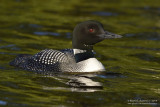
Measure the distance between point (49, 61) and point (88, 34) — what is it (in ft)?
2.57

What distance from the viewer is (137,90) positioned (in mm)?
6469

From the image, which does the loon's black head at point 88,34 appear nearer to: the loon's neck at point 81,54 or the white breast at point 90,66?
the loon's neck at point 81,54

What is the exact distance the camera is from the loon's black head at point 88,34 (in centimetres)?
734

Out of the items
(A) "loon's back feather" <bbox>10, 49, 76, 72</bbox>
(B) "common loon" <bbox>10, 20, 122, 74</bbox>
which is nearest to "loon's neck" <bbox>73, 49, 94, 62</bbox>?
(B) "common loon" <bbox>10, 20, 122, 74</bbox>

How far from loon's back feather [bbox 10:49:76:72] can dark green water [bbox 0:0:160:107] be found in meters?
0.22

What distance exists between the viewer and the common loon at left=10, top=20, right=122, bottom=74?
7.36 meters

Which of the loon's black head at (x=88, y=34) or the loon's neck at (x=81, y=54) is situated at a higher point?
the loon's black head at (x=88, y=34)

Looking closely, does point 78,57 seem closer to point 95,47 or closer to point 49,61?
point 49,61

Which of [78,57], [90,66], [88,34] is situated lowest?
[90,66]

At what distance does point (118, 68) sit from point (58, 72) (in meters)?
1.15

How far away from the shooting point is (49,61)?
746 cm

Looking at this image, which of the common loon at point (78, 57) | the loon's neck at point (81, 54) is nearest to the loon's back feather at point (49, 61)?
the common loon at point (78, 57)

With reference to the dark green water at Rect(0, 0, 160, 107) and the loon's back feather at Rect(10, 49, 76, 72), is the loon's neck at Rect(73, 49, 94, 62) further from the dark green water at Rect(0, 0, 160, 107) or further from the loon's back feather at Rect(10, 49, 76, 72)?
the dark green water at Rect(0, 0, 160, 107)

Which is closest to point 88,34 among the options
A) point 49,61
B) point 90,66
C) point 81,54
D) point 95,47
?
point 81,54
